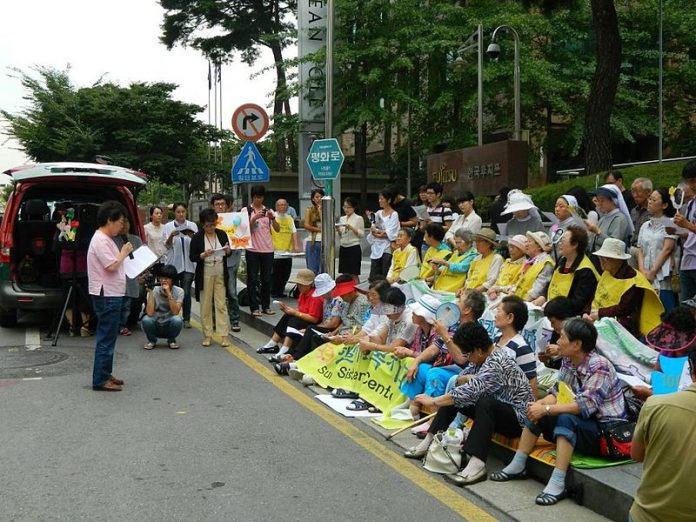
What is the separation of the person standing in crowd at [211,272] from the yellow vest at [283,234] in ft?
8.44

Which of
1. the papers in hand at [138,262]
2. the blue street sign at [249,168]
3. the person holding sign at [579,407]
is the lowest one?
the person holding sign at [579,407]

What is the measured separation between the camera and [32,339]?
34.0ft

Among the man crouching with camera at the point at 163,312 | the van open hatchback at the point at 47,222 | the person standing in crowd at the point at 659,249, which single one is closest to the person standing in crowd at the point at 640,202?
the person standing in crowd at the point at 659,249

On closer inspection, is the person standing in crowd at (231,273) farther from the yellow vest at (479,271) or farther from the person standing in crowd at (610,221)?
the person standing in crowd at (610,221)

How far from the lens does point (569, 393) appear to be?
4.89m

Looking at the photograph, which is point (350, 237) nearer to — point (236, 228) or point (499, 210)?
point (236, 228)

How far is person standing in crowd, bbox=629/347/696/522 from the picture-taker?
2.99 m

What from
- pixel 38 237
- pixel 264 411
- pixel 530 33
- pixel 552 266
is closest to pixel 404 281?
pixel 552 266

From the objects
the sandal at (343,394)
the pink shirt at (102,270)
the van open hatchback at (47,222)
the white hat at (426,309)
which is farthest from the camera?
the van open hatchback at (47,222)

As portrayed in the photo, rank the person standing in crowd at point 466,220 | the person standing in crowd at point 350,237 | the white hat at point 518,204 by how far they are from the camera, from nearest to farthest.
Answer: the white hat at point 518,204
the person standing in crowd at point 466,220
the person standing in crowd at point 350,237

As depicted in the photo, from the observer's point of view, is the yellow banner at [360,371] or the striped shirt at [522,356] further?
the yellow banner at [360,371]

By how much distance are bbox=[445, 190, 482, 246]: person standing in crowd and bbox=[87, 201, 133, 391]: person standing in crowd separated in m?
4.01

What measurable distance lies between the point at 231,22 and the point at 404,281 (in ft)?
95.5

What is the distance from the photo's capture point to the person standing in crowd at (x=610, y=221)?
26.3ft
